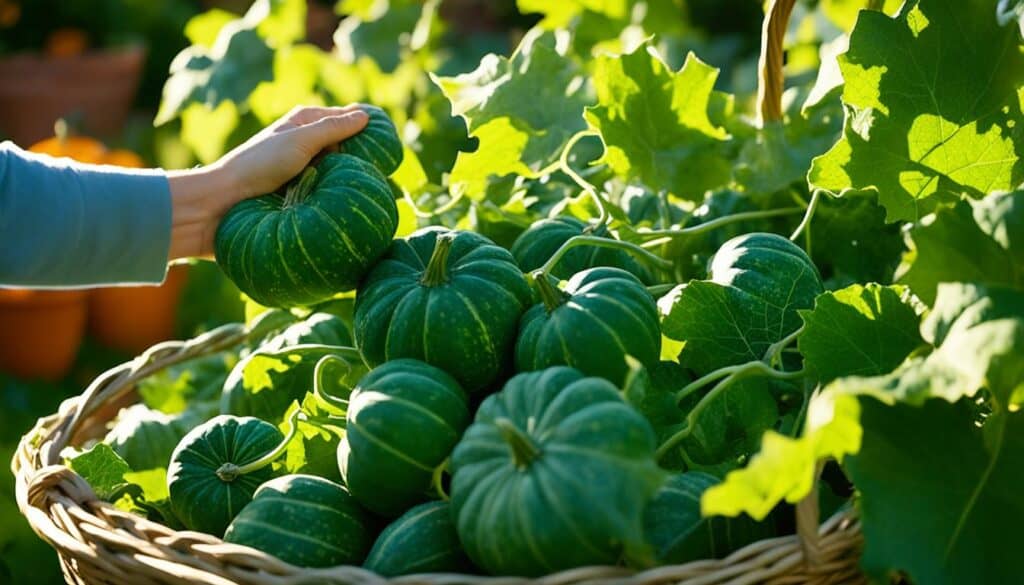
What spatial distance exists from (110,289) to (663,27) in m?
1.98

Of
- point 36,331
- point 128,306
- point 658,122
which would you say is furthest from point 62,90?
point 658,122

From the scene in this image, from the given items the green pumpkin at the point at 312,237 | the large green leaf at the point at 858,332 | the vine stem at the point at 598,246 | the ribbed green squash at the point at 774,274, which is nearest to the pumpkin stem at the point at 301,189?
the green pumpkin at the point at 312,237

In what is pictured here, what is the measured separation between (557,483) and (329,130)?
0.80 metres

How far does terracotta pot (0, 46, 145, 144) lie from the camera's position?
518cm

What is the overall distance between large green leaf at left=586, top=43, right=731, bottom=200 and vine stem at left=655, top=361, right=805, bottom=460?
572 millimetres

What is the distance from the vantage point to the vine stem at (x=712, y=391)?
1.40m

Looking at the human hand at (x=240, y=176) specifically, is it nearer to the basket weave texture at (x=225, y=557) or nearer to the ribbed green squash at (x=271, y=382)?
the ribbed green squash at (x=271, y=382)

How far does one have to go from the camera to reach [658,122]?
6.53 ft

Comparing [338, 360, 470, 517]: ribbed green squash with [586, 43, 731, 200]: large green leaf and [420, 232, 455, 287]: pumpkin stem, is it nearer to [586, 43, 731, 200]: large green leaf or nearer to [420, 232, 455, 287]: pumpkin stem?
[420, 232, 455, 287]: pumpkin stem

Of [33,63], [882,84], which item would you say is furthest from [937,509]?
[33,63]

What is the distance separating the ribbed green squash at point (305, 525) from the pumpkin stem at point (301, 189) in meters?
0.40

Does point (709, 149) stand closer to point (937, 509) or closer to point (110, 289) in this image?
point (937, 509)

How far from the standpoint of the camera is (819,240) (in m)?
2.01

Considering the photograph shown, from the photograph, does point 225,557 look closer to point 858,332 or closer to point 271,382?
point 271,382
